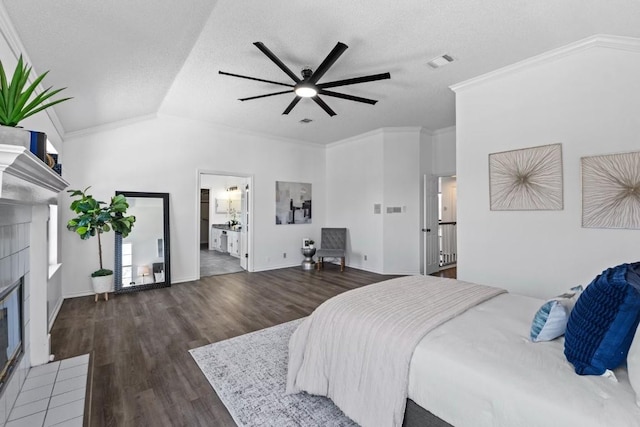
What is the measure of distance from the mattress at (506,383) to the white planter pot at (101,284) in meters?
4.51

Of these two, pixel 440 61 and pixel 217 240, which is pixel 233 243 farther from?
pixel 440 61

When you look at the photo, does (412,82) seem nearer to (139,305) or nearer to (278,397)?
(278,397)

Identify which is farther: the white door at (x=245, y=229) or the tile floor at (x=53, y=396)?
the white door at (x=245, y=229)

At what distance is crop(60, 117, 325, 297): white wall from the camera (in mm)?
4398

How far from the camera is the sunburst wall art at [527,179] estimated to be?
3014mm

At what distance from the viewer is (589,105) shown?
9.27ft

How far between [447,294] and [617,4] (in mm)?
2695

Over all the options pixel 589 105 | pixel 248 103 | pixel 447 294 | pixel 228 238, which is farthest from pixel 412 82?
pixel 228 238

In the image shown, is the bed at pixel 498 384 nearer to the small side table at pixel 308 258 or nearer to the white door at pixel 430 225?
the white door at pixel 430 225

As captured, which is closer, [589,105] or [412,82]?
[589,105]

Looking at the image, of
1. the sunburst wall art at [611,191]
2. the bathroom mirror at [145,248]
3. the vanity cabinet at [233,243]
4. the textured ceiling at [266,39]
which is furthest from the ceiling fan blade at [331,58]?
the vanity cabinet at [233,243]

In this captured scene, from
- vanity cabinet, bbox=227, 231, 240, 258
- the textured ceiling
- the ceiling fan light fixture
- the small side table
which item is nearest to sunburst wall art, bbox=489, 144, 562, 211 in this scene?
the textured ceiling

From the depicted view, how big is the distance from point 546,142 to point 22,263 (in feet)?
16.3

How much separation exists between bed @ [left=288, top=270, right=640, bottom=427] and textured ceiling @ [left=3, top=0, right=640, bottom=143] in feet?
8.15
